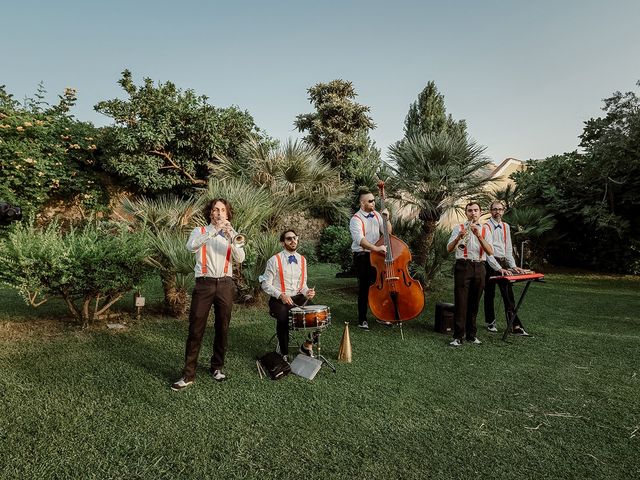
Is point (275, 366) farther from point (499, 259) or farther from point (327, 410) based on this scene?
point (499, 259)

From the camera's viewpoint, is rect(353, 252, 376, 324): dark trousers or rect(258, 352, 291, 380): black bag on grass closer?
rect(258, 352, 291, 380): black bag on grass

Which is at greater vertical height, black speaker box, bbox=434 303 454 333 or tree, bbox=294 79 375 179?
tree, bbox=294 79 375 179

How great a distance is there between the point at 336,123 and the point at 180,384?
748 inches

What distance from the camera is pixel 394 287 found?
5.56 metres

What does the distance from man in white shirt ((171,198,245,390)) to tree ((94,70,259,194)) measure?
26.2 feet

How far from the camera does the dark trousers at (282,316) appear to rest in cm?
464

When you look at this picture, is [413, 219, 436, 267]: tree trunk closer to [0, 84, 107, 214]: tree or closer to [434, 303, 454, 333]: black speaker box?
[434, 303, 454, 333]: black speaker box

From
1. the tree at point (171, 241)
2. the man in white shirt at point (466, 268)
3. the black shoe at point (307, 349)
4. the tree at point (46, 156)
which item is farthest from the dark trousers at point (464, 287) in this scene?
the tree at point (46, 156)

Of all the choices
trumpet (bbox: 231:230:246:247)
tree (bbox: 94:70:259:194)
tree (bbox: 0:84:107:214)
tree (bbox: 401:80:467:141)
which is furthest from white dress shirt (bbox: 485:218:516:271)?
tree (bbox: 401:80:467:141)

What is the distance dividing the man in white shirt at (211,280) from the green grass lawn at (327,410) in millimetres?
368

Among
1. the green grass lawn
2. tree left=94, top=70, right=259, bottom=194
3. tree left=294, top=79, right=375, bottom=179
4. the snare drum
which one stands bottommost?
the green grass lawn

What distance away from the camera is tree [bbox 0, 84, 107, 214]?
10.0 metres

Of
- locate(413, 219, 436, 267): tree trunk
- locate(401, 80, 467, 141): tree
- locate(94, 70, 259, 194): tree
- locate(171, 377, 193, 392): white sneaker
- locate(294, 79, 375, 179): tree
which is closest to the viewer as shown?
locate(171, 377, 193, 392): white sneaker

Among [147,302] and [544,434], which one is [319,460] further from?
[147,302]
